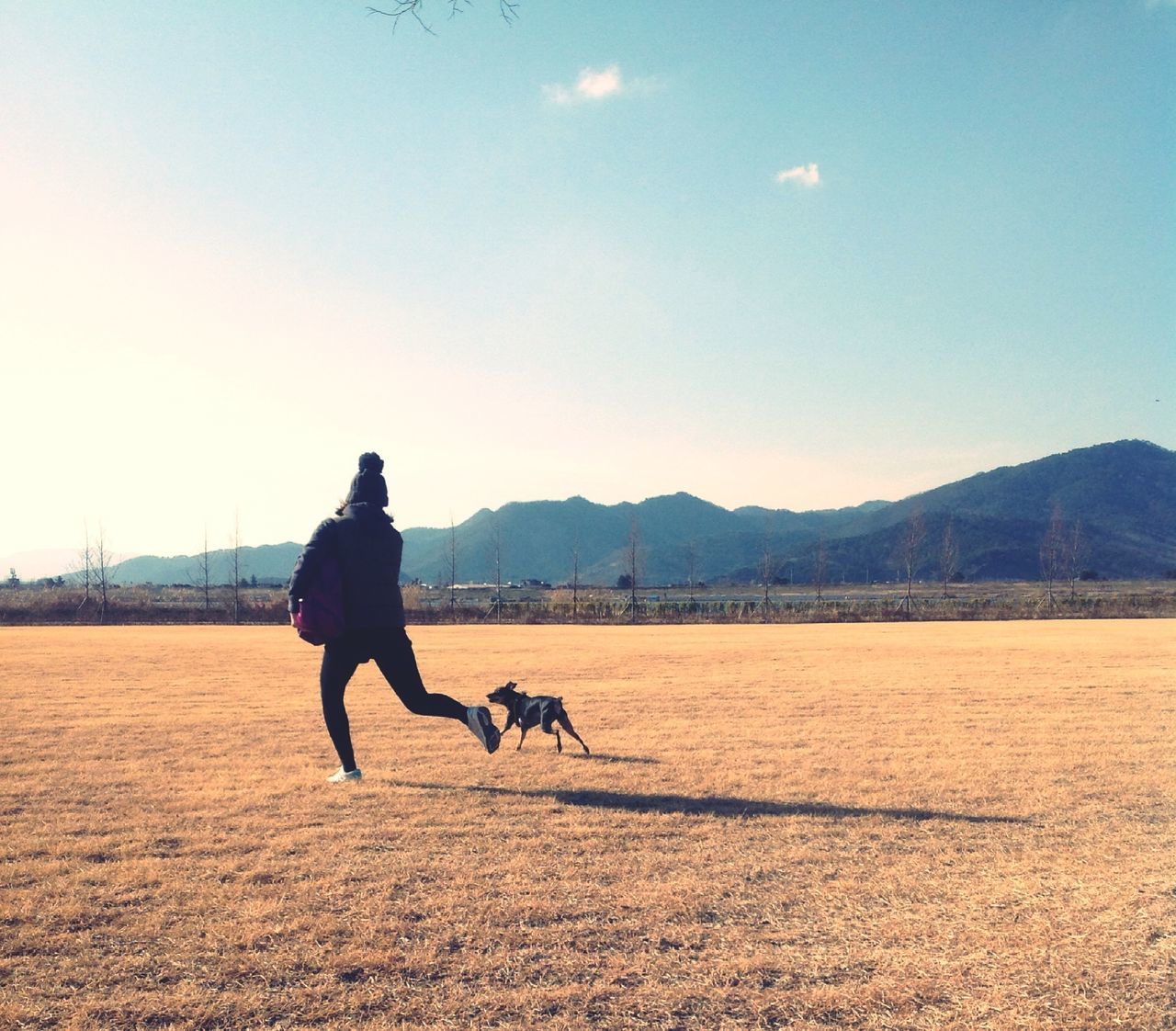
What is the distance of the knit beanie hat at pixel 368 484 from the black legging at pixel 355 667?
1179mm

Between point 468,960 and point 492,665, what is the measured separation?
16879mm

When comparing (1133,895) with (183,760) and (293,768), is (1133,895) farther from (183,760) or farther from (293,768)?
(183,760)

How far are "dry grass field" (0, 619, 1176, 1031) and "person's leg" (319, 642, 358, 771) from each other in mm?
482

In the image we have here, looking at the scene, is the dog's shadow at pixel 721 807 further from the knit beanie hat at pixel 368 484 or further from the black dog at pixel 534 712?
the knit beanie hat at pixel 368 484

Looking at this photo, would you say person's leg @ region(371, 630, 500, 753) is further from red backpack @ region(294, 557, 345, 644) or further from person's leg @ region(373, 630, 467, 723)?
red backpack @ region(294, 557, 345, 644)

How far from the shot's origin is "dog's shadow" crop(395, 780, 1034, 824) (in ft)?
21.0

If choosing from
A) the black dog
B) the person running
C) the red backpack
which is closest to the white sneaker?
the person running

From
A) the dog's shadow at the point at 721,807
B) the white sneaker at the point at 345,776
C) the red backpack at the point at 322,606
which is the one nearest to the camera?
the dog's shadow at the point at 721,807

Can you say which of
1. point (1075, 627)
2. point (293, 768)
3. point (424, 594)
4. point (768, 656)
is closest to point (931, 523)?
point (424, 594)

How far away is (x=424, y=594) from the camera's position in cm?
8531

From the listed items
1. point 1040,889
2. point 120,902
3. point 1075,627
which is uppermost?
point 120,902

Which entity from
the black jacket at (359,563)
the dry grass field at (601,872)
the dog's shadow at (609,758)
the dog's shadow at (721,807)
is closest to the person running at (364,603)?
the black jacket at (359,563)

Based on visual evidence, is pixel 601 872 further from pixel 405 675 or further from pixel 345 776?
pixel 345 776

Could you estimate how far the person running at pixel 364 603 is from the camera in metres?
7.10
